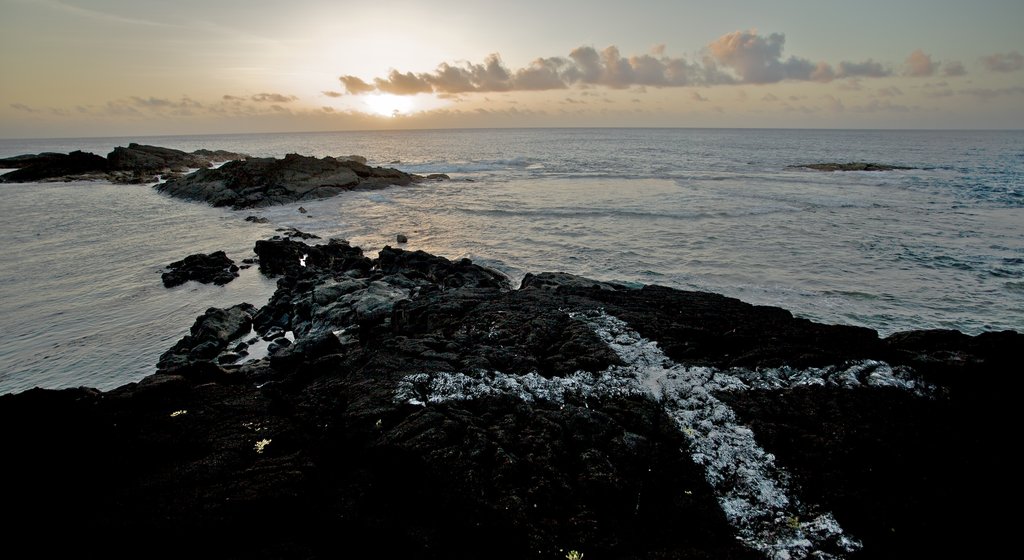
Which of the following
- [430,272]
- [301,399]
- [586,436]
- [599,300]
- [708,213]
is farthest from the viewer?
[708,213]

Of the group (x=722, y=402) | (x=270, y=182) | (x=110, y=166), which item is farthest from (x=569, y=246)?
(x=110, y=166)

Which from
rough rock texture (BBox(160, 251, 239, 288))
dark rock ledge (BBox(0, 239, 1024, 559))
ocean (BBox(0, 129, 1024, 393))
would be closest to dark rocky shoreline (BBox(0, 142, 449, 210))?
ocean (BBox(0, 129, 1024, 393))

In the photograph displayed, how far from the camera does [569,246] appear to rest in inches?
1012

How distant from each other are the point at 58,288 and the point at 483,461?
21821mm

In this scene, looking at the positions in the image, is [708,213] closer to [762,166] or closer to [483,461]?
[483,461]

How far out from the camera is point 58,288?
18078 millimetres

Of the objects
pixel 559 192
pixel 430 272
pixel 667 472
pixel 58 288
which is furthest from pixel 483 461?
pixel 559 192

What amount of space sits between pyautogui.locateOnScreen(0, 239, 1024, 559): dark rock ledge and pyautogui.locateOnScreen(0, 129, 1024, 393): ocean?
21.0 feet

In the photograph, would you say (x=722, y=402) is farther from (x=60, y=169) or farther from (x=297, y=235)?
(x=60, y=169)

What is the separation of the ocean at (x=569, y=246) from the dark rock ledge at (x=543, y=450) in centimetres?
640

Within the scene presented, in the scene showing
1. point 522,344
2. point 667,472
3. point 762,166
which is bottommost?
point 667,472

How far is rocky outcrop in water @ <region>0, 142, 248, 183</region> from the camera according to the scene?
61.1 meters

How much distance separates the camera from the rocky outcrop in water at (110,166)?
61.1 meters

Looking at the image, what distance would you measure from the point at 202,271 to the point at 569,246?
1841cm
